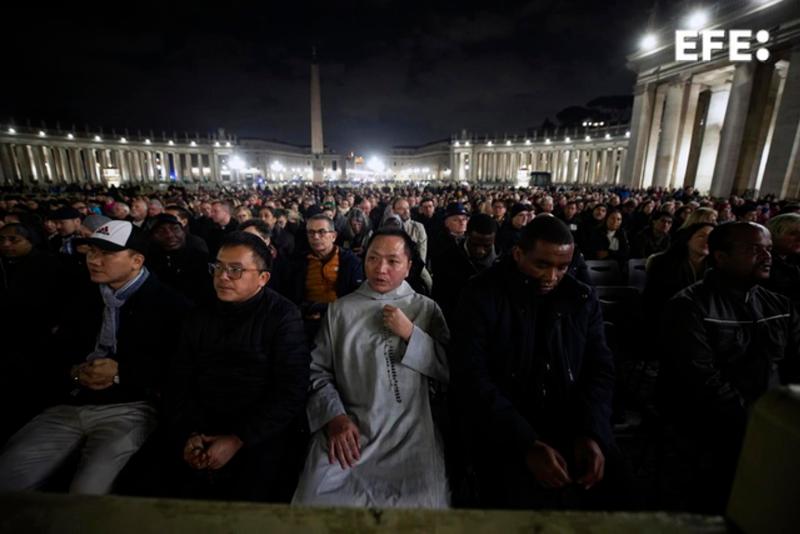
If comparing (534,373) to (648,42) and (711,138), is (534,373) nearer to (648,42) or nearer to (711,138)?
(711,138)

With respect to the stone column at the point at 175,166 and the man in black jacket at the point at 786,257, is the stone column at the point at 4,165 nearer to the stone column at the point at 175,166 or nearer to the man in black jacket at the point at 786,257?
the stone column at the point at 175,166

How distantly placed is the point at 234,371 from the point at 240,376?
52 millimetres

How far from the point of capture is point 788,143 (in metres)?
16.4

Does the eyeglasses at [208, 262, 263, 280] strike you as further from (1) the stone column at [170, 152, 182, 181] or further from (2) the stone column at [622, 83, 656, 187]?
(1) the stone column at [170, 152, 182, 181]

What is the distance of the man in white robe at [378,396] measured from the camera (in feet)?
6.81

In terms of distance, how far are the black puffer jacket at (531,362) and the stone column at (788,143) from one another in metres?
21.6

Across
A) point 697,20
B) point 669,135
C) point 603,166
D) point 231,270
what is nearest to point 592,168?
point 603,166

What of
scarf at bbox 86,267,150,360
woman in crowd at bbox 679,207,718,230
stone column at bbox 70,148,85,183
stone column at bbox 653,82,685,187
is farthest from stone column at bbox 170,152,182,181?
woman in crowd at bbox 679,207,718,230

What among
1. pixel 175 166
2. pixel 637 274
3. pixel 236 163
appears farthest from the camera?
pixel 236 163

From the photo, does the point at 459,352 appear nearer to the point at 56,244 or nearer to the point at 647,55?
the point at 56,244

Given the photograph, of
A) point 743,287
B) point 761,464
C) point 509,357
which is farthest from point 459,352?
point 743,287

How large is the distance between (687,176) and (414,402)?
33.0 metres

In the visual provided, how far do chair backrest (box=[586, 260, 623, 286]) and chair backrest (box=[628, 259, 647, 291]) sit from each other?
172mm

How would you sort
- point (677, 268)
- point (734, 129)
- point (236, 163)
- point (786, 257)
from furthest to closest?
point (236, 163), point (734, 129), point (677, 268), point (786, 257)
